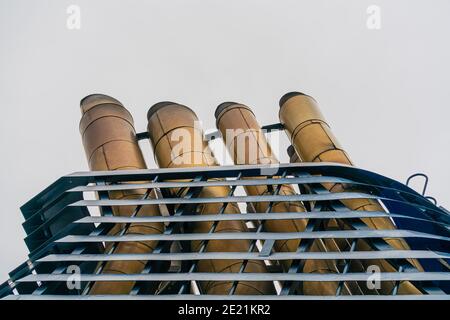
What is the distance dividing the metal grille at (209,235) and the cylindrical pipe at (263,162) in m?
0.39

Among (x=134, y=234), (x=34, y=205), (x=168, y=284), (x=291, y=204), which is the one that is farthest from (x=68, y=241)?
(x=291, y=204)

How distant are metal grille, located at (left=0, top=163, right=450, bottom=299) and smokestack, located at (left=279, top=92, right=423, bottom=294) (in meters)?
0.37

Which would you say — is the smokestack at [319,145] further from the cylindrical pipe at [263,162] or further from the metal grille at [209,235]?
the cylindrical pipe at [263,162]

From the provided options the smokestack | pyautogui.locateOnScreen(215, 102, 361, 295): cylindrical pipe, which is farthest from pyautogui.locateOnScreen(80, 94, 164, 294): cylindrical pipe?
the smokestack

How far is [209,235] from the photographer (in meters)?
9.71

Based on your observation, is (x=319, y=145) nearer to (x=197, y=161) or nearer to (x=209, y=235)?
(x=197, y=161)

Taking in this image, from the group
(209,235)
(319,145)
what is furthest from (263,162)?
(209,235)

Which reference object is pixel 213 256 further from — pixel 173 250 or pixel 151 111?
pixel 151 111

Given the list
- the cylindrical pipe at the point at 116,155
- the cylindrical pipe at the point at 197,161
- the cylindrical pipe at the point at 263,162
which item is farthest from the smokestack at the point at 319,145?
the cylindrical pipe at the point at 116,155

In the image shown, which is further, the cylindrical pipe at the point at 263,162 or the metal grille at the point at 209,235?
the cylindrical pipe at the point at 263,162

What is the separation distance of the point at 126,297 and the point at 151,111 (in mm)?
7899

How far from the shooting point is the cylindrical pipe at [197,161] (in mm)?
9930

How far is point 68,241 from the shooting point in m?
10.2

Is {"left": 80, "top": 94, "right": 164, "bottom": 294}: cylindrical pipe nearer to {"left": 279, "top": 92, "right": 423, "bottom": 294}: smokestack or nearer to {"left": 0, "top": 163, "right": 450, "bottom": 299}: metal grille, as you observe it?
{"left": 0, "top": 163, "right": 450, "bottom": 299}: metal grille
